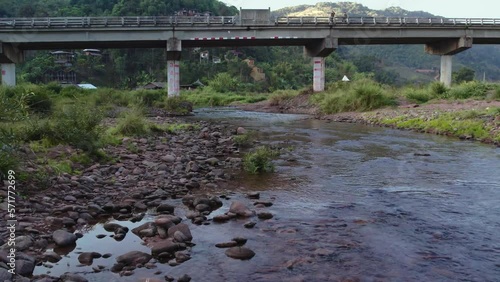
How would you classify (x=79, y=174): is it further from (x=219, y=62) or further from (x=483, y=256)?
(x=219, y=62)

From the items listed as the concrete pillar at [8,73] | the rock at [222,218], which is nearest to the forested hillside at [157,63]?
the concrete pillar at [8,73]

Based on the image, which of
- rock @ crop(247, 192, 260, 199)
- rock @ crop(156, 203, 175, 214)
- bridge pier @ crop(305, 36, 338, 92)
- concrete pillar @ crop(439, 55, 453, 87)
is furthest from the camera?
concrete pillar @ crop(439, 55, 453, 87)

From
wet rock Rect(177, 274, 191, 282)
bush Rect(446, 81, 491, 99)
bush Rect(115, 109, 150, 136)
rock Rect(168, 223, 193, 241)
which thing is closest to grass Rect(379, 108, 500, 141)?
bush Rect(446, 81, 491, 99)

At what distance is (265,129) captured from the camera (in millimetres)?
23750

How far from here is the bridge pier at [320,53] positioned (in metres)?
43.2

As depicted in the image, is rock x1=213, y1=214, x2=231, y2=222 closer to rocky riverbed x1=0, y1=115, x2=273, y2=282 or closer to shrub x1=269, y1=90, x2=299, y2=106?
rocky riverbed x1=0, y1=115, x2=273, y2=282

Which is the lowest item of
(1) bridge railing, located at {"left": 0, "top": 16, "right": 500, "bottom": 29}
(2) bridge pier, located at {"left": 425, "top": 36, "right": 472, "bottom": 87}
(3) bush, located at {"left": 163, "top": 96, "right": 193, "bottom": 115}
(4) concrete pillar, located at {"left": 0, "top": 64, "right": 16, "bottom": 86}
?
(3) bush, located at {"left": 163, "top": 96, "right": 193, "bottom": 115}

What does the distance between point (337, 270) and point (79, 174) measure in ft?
21.1

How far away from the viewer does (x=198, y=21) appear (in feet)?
137

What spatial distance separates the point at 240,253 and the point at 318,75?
40.7 metres

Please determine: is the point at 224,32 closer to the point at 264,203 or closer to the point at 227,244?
the point at 264,203

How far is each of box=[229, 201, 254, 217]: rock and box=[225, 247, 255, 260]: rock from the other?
1.58 m

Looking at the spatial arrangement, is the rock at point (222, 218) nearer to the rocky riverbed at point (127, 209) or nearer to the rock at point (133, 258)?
the rocky riverbed at point (127, 209)

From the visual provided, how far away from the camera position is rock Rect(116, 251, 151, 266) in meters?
5.68
